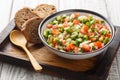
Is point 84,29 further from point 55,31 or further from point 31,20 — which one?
point 31,20

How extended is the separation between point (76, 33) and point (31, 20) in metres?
0.23

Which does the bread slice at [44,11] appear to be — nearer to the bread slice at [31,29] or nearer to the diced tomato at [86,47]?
the bread slice at [31,29]

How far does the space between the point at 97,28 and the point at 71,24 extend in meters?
0.13

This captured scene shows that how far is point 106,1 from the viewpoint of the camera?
6.40ft

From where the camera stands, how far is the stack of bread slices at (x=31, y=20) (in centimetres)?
137

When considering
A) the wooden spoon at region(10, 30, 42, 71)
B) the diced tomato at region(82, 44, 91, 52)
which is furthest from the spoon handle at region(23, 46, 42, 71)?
the diced tomato at region(82, 44, 91, 52)

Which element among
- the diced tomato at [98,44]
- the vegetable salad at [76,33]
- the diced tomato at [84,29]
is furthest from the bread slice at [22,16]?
the diced tomato at [98,44]

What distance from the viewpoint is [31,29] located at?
1377mm

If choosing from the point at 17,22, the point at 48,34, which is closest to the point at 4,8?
the point at 17,22

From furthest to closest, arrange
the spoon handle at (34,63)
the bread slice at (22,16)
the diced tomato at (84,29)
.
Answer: the bread slice at (22,16) < the diced tomato at (84,29) < the spoon handle at (34,63)

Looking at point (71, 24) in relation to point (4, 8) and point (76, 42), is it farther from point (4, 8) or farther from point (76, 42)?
point (4, 8)

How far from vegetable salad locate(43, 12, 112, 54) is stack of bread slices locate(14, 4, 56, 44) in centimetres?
7

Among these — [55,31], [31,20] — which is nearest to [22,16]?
[31,20]

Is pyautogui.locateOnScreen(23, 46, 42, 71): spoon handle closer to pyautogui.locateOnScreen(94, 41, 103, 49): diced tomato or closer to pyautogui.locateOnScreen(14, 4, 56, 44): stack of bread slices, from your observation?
pyautogui.locateOnScreen(14, 4, 56, 44): stack of bread slices
